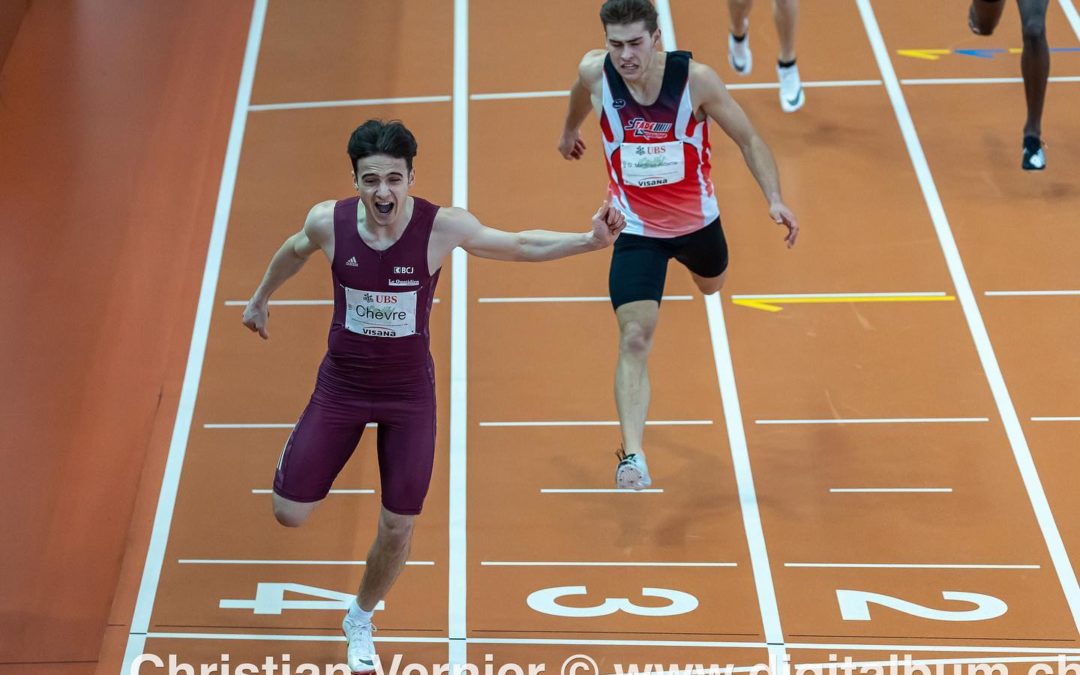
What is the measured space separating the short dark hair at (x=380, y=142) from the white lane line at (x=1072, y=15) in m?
6.82

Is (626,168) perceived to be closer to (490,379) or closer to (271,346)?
(490,379)

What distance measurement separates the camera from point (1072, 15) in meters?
10.5

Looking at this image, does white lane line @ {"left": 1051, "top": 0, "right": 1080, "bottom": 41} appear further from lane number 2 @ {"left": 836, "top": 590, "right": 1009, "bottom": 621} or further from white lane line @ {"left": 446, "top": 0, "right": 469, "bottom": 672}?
lane number 2 @ {"left": 836, "top": 590, "right": 1009, "bottom": 621}

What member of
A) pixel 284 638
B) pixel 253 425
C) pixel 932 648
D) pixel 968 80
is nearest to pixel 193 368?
pixel 253 425

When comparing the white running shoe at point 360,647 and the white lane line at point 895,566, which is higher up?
the white lane line at point 895,566

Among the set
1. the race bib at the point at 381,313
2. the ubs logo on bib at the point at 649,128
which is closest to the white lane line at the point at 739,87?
the ubs logo on bib at the point at 649,128

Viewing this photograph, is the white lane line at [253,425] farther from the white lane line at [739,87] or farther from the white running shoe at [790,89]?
the white running shoe at [790,89]

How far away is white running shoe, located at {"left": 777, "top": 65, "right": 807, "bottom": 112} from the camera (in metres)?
9.18

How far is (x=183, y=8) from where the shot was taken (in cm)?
1091

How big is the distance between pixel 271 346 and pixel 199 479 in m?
A: 1.08

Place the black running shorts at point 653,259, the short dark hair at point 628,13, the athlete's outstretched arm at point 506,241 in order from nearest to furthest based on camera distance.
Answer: the athlete's outstretched arm at point 506,241
the short dark hair at point 628,13
the black running shorts at point 653,259

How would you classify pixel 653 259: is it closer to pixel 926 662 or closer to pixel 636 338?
pixel 636 338

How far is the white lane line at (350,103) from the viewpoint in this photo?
9695 millimetres

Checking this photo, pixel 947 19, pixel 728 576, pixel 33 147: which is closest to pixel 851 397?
pixel 728 576
